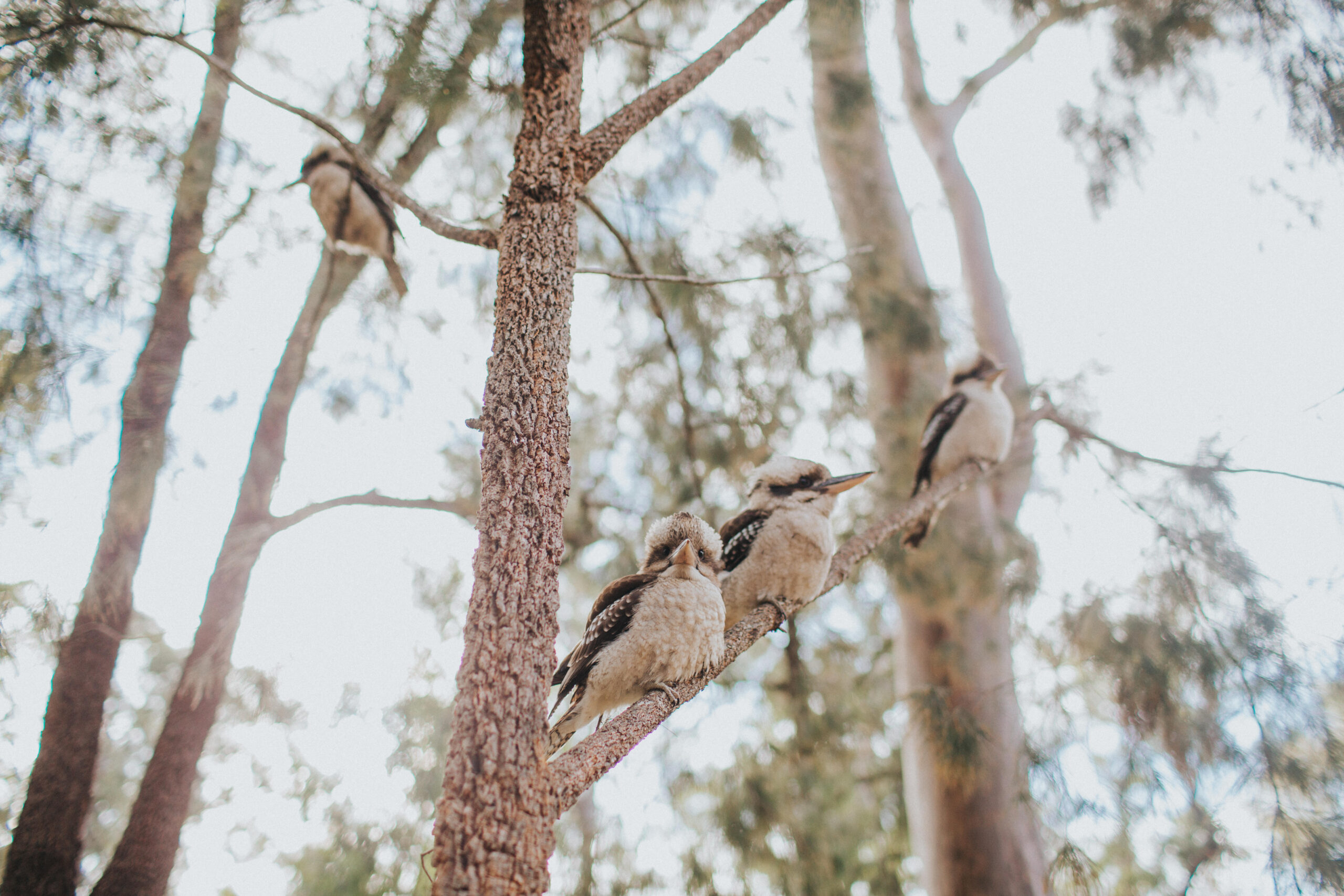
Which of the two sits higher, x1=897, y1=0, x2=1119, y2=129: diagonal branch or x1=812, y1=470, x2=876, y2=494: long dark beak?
x1=897, y1=0, x2=1119, y2=129: diagonal branch

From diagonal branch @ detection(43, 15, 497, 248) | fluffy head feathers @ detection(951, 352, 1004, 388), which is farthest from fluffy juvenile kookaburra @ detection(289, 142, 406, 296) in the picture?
fluffy head feathers @ detection(951, 352, 1004, 388)

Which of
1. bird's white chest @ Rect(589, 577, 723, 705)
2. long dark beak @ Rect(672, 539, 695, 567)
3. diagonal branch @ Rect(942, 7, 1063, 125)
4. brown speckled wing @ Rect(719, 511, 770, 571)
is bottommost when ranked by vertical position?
bird's white chest @ Rect(589, 577, 723, 705)

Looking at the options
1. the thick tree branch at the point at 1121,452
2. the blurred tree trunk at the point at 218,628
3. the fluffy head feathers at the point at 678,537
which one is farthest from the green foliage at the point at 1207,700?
the blurred tree trunk at the point at 218,628

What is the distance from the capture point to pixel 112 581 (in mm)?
3559

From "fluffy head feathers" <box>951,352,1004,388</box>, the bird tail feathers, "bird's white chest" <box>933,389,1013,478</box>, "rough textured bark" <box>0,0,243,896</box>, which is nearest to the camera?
the bird tail feathers

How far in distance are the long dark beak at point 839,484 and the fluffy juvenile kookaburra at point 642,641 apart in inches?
38.0

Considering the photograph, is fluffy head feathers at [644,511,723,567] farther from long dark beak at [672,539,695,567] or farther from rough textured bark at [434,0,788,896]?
rough textured bark at [434,0,788,896]

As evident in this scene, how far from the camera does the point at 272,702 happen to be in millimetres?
4160

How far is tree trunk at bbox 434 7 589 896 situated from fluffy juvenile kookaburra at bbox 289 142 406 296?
2830mm

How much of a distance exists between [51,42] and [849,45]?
15.2 ft

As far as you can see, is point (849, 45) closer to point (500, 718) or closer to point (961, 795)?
point (961, 795)

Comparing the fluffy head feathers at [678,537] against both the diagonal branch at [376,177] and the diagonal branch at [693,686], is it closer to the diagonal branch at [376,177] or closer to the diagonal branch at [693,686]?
the diagonal branch at [693,686]

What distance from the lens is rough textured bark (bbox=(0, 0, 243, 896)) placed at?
121 inches

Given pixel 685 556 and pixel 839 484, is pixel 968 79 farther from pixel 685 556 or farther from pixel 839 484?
pixel 685 556
